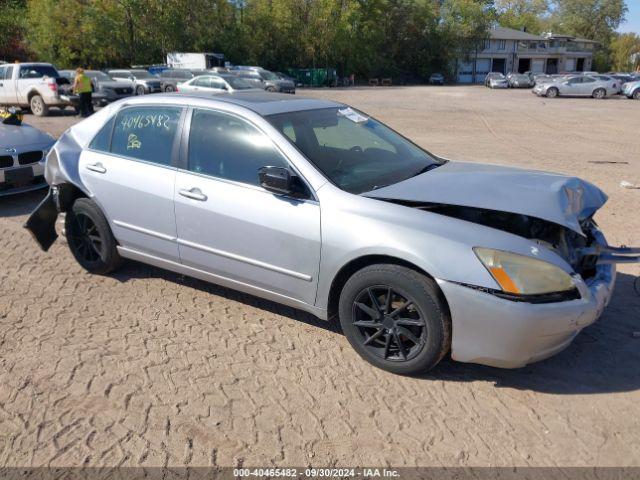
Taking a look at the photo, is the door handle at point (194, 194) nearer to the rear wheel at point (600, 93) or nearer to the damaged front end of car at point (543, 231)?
the damaged front end of car at point (543, 231)

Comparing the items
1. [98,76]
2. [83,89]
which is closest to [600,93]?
[98,76]

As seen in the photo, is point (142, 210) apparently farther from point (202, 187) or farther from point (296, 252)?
point (296, 252)

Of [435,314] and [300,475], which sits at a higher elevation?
[435,314]

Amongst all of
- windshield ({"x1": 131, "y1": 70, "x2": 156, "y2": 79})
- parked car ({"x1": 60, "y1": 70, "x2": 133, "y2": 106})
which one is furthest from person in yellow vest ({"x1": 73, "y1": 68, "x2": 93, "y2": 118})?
windshield ({"x1": 131, "y1": 70, "x2": 156, "y2": 79})

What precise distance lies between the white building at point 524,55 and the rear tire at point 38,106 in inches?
2468

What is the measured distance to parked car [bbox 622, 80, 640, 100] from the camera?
34.0m

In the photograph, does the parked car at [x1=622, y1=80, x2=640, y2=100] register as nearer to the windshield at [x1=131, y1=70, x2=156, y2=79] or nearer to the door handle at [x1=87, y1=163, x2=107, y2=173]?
the windshield at [x1=131, y1=70, x2=156, y2=79]

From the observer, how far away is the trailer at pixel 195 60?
41844 mm

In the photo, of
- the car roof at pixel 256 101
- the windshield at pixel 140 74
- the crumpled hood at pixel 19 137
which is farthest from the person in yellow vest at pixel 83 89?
the car roof at pixel 256 101

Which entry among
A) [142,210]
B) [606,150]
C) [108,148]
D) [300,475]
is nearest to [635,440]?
[300,475]

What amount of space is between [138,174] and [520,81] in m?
52.3

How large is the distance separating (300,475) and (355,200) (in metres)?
1.65

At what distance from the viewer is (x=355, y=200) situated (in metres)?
3.51

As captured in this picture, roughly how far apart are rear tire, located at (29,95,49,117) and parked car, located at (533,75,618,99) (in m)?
30.0
